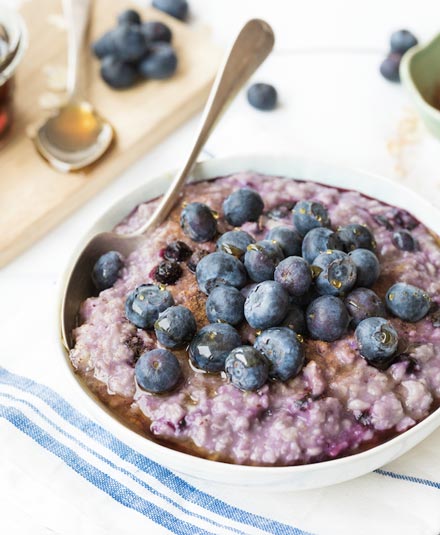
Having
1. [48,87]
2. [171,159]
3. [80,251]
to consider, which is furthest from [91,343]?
[48,87]

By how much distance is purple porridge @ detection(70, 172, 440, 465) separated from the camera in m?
1.69

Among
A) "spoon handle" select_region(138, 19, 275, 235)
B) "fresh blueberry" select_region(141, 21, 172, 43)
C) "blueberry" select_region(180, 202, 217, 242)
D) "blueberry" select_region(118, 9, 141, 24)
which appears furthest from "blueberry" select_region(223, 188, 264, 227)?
"blueberry" select_region(118, 9, 141, 24)

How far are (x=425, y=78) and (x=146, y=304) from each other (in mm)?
1498

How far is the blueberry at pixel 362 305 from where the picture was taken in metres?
1.82

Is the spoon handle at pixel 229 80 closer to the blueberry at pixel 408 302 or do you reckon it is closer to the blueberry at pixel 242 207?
the blueberry at pixel 242 207

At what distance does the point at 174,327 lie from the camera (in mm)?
1778

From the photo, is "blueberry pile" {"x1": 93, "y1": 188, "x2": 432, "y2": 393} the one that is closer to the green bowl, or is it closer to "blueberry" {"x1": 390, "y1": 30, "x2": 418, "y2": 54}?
the green bowl

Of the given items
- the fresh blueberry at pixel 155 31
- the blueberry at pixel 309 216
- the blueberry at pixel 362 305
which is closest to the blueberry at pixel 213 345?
the blueberry at pixel 362 305

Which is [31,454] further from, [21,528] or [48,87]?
[48,87]

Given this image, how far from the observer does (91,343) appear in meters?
1.87

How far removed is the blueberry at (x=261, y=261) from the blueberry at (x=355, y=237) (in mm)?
A: 195

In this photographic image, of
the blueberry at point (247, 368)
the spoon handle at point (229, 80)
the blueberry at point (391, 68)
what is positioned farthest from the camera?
the blueberry at point (391, 68)

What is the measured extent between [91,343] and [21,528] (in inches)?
20.1

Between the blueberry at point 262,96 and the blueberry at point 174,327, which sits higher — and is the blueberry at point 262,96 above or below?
below
